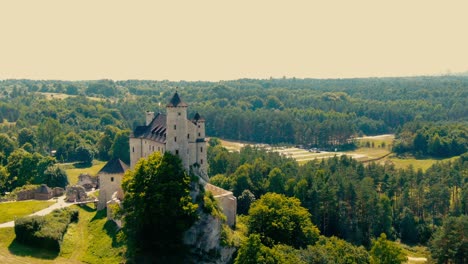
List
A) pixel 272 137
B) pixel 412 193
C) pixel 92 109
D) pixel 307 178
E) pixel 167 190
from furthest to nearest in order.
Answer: pixel 92 109
pixel 272 137
pixel 412 193
pixel 307 178
pixel 167 190

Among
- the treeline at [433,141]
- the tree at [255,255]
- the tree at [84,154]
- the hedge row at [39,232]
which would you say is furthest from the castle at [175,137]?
the treeline at [433,141]

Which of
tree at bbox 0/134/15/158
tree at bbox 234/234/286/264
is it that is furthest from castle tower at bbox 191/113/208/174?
tree at bbox 0/134/15/158

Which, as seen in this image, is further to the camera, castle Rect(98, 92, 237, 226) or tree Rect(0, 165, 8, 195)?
tree Rect(0, 165, 8, 195)

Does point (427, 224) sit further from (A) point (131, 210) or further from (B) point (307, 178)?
(A) point (131, 210)

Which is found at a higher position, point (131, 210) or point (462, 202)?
point (131, 210)

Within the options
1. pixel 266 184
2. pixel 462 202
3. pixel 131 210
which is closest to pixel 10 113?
pixel 266 184

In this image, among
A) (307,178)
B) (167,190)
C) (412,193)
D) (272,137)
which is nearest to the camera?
(167,190)

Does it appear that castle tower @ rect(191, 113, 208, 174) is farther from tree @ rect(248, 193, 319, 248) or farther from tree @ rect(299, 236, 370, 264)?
tree @ rect(299, 236, 370, 264)

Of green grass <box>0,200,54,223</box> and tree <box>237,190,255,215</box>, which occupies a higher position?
green grass <box>0,200,54,223</box>
